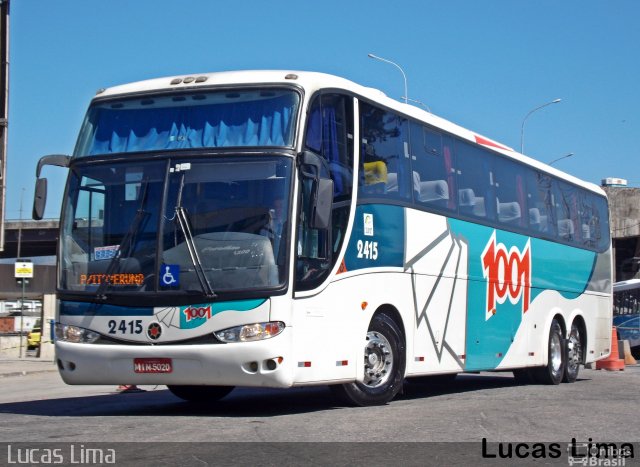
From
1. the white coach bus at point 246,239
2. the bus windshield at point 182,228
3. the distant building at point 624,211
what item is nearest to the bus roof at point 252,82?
the white coach bus at point 246,239

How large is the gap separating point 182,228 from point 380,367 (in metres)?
3.07

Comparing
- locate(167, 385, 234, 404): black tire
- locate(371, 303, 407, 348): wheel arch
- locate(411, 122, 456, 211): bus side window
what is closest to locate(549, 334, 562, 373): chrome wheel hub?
locate(411, 122, 456, 211): bus side window

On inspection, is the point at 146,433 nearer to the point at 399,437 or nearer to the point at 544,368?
the point at 399,437

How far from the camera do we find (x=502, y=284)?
16484mm

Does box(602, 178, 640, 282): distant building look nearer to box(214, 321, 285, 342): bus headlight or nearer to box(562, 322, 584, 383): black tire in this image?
box(562, 322, 584, 383): black tire

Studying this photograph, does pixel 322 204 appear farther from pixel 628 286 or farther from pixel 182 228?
pixel 628 286

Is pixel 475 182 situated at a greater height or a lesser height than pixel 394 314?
greater

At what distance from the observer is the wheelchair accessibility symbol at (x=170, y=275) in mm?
10805

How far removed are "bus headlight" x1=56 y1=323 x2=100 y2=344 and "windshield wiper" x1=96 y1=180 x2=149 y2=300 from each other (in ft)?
1.35

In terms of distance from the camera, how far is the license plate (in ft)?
35.3

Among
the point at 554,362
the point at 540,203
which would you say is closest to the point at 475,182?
the point at 540,203

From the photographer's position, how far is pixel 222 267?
10688 millimetres

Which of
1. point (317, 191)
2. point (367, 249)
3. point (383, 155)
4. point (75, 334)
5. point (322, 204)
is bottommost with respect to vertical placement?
point (75, 334)

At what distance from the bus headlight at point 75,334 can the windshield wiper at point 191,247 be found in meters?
1.38
